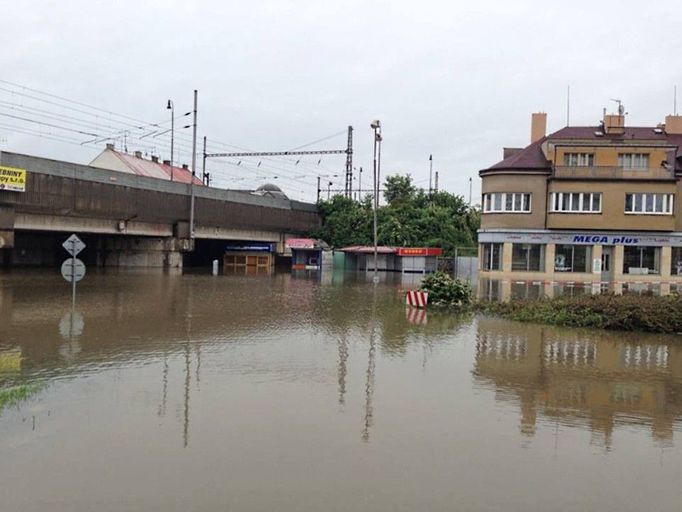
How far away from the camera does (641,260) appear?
47.9 m

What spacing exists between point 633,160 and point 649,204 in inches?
134

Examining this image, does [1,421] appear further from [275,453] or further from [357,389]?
[357,389]

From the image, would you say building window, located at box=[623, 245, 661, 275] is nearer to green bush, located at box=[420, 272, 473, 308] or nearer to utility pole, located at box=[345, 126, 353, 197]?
green bush, located at box=[420, 272, 473, 308]

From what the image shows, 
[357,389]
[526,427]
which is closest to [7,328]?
[357,389]

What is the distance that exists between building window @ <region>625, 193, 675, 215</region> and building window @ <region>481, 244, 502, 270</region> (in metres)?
9.45

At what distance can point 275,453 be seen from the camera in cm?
731

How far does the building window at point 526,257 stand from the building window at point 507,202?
2740mm

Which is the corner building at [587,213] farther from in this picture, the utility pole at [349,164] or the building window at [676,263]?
the utility pole at [349,164]

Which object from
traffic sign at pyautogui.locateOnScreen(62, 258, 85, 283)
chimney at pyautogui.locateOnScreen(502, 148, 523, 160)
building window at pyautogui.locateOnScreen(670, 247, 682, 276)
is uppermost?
chimney at pyautogui.locateOnScreen(502, 148, 523, 160)

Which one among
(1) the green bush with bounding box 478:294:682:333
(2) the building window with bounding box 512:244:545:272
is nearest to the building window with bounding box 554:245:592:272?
(2) the building window with bounding box 512:244:545:272

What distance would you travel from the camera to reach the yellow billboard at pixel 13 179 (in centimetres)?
3988

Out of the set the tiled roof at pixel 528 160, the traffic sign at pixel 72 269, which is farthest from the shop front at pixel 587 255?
the traffic sign at pixel 72 269

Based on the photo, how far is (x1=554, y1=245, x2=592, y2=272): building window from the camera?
4788cm

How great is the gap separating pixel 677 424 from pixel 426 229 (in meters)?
57.3
